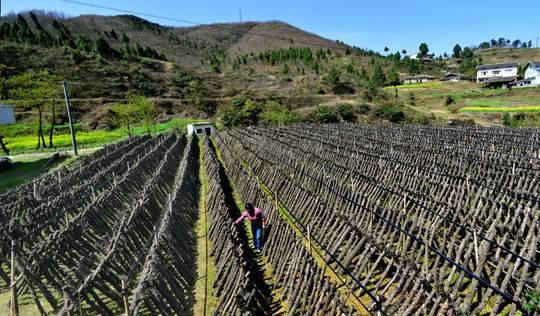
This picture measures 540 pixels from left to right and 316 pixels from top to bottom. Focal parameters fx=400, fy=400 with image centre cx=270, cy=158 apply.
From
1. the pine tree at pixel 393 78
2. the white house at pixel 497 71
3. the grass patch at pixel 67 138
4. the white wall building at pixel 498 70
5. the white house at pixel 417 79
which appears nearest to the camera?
the grass patch at pixel 67 138

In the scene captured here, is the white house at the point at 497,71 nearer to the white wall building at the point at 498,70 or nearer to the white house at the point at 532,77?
the white wall building at the point at 498,70

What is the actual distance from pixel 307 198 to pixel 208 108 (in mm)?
60417

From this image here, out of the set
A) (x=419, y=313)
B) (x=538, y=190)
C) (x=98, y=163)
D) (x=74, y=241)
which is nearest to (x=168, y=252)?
(x=74, y=241)

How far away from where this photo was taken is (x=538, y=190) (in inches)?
438

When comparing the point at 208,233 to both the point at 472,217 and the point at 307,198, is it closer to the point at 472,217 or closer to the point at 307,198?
the point at 307,198

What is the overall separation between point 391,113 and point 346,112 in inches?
258

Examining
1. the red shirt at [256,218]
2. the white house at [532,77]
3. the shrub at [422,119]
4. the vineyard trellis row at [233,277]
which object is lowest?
the shrub at [422,119]

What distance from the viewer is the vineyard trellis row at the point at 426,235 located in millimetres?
6633

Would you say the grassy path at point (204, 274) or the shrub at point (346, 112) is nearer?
the grassy path at point (204, 274)

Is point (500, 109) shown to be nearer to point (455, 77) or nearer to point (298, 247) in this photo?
point (455, 77)

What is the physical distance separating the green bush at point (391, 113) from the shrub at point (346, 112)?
3831mm

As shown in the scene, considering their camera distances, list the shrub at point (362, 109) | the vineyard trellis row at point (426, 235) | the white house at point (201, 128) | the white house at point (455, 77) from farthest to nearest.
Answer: the white house at point (455, 77), the shrub at point (362, 109), the white house at point (201, 128), the vineyard trellis row at point (426, 235)

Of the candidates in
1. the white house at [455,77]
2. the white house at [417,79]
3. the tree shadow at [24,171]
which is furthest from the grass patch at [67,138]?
the white house at [455,77]

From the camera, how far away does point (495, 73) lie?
88.5 meters
